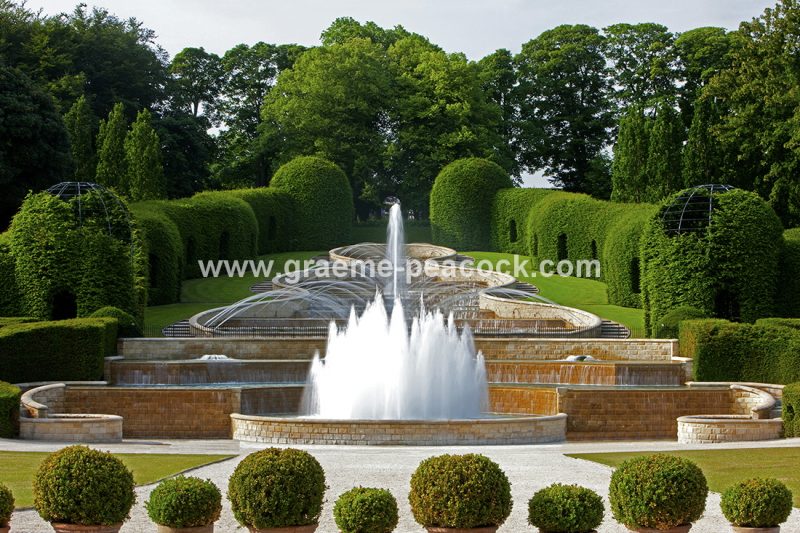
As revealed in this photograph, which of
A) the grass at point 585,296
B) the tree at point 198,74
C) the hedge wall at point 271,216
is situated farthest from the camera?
the tree at point 198,74

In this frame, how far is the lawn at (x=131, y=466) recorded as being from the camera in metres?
15.5

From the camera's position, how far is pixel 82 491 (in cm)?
1152

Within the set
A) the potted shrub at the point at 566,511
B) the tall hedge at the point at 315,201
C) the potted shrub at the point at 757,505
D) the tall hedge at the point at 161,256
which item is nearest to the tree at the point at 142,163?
the tall hedge at the point at 315,201

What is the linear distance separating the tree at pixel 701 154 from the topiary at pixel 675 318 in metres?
22.1

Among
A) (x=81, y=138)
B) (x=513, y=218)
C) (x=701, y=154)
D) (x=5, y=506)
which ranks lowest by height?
(x=5, y=506)

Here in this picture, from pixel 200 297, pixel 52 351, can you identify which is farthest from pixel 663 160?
pixel 52 351

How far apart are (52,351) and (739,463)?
1691 centimetres

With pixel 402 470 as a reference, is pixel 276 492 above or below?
above

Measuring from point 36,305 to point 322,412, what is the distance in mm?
11354

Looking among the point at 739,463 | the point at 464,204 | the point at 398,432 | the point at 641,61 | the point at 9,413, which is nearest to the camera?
the point at 739,463

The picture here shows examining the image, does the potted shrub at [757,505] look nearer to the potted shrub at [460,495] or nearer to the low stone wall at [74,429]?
the potted shrub at [460,495]

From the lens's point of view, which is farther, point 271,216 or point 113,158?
point 271,216

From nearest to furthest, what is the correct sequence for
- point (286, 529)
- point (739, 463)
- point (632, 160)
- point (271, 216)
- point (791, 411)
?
point (286, 529)
point (739, 463)
point (791, 411)
point (632, 160)
point (271, 216)

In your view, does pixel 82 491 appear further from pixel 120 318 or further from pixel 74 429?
pixel 120 318
